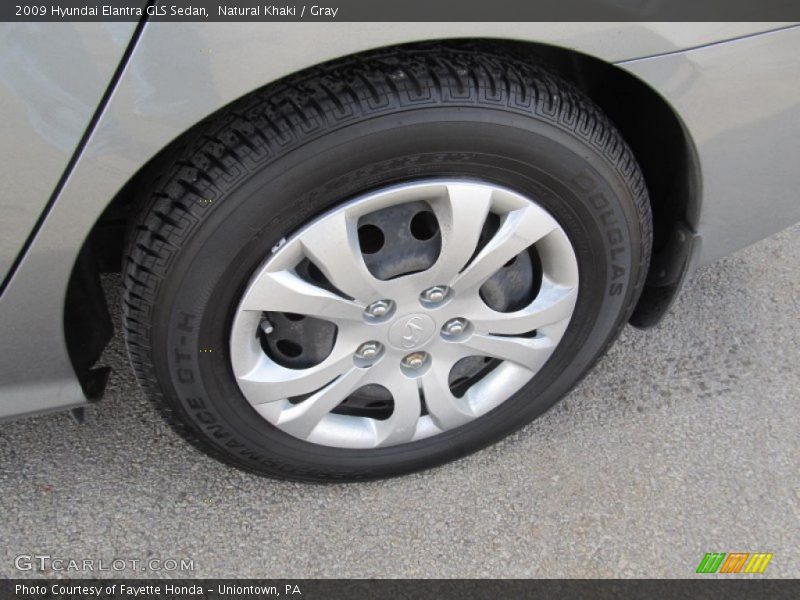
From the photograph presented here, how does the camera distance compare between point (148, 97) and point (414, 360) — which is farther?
point (414, 360)

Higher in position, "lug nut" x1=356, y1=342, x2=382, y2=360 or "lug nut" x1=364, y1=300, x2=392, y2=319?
"lug nut" x1=364, y1=300, x2=392, y2=319

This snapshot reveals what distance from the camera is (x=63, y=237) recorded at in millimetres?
1321

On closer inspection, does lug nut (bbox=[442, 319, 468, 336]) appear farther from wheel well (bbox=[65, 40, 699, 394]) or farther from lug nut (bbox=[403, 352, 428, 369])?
wheel well (bbox=[65, 40, 699, 394])

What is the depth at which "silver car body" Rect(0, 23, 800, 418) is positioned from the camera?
1.16 meters

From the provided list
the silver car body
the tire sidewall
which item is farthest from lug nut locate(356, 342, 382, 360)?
the silver car body

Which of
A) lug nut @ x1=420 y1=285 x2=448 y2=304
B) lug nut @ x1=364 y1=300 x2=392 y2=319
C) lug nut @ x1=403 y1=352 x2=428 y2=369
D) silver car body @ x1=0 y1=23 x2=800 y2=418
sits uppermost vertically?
silver car body @ x1=0 y1=23 x2=800 y2=418

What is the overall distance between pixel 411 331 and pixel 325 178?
41 centimetres

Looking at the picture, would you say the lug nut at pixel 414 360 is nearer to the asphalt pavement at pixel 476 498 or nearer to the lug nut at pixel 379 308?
the lug nut at pixel 379 308

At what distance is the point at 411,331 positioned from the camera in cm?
165

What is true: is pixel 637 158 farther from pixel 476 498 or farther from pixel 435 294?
pixel 476 498
